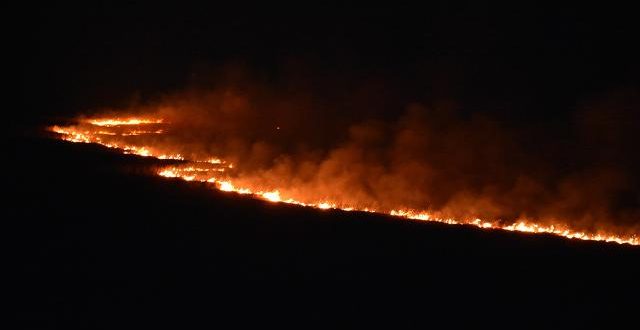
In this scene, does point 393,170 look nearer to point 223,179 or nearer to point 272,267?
point 223,179

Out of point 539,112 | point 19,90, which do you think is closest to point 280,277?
point 539,112

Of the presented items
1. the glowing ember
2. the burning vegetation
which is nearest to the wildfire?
the burning vegetation

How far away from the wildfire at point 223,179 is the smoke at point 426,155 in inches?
13.0

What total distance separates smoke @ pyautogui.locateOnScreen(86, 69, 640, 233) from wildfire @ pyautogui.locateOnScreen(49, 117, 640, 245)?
0.33 metres

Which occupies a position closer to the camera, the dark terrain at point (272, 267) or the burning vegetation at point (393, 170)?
the dark terrain at point (272, 267)

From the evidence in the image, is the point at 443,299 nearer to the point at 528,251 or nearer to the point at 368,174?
the point at 528,251

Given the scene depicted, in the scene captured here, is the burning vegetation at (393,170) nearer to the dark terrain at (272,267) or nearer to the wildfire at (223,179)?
the wildfire at (223,179)

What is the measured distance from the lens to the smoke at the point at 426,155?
38.9 ft

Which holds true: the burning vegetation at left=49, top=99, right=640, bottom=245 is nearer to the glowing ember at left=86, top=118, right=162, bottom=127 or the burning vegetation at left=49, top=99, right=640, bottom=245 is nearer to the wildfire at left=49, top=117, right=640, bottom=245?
the wildfire at left=49, top=117, right=640, bottom=245

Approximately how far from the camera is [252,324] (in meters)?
5.54

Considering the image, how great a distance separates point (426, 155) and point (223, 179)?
16.7 ft

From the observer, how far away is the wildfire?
33.6 feet

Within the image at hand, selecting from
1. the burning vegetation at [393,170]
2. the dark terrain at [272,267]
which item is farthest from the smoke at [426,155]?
the dark terrain at [272,267]

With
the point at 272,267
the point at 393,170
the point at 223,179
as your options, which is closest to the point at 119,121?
the point at 223,179
